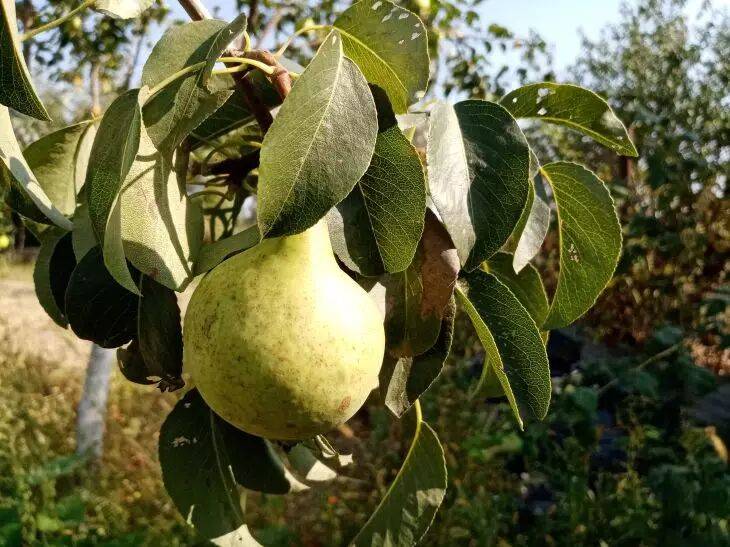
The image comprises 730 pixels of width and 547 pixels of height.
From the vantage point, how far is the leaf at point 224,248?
0.51 m

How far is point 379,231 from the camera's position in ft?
1.58

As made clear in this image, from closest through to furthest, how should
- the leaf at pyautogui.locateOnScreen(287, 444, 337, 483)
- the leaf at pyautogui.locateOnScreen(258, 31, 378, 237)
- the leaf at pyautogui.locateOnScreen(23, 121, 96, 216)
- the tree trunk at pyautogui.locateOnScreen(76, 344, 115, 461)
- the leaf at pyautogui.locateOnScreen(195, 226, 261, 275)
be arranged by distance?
the leaf at pyautogui.locateOnScreen(258, 31, 378, 237)
the leaf at pyautogui.locateOnScreen(195, 226, 261, 275)
the leaf at pyautogui.locateOnScreen(23, 121, 96, 216)
the leaf at pyautogui.locateOnScreen(287, 444, 337, 483)
the tree trunk at pyautogui.locateOnScreen(76, 344, 115, 461)

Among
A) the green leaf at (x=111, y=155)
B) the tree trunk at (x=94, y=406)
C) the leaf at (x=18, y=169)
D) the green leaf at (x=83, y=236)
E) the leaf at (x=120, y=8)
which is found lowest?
the tree trunk at (x=94, y=406)

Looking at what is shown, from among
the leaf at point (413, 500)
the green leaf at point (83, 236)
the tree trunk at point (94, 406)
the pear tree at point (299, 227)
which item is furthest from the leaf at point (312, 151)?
the tree trunk at point (94, 406)

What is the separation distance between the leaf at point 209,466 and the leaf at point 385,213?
0.26 m

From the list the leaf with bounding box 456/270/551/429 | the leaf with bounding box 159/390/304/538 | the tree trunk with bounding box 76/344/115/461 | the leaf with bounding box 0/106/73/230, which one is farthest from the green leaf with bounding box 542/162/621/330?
the tree trunk with bounding box 76/344/115/461

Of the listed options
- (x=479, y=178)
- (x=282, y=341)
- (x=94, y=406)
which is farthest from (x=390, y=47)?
(x=94, y=406)

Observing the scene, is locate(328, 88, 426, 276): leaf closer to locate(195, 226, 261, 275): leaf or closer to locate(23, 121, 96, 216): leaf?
locate(195, 226, 261, 275): leaf

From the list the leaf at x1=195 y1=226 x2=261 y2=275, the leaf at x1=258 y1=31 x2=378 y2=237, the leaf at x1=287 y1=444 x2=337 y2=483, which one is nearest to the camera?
the leaf at x1=258 y1=31 x2=378 y2=237

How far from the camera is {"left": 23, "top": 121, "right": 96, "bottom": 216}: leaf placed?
0.61 meters

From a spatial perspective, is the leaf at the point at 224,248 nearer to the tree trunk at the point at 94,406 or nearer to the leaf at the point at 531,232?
Answer: the leaf at the point at 531,232

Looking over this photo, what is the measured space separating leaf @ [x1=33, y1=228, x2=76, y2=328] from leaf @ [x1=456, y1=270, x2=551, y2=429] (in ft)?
1.19

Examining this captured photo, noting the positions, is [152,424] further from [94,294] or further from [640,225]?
[94,294]

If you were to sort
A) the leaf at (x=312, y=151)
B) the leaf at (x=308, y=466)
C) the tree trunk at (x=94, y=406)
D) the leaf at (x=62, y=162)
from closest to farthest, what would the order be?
the leaf at (x=312, y=151) → the leaf at (x=62, y=162) → the leaf at (x=308, y=466) → the tree trunk at (x=94, y=406)
